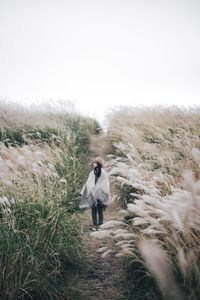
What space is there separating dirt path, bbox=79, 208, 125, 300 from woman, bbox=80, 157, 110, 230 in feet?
3.52

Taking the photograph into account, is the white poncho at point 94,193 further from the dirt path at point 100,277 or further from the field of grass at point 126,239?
the dirt path at point 100,277

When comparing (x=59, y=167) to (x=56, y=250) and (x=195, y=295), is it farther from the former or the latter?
(x=195, y=295)

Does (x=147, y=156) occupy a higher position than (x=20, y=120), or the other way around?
(x=20, y=120)

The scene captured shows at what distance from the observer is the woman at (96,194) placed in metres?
5.96

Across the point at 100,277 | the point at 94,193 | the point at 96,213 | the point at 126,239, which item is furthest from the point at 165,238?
the point at 94,193

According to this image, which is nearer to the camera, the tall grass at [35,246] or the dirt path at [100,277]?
the tall grass at [35,246]

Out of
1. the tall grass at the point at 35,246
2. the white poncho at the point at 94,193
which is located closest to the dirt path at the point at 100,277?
the tall grass at the point at 35,246

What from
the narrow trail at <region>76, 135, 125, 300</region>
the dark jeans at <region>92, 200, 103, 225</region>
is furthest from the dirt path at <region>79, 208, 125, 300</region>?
the dark jeans at <region>92, 200, 103, 225</region>

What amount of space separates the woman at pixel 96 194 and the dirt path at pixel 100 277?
1.07m

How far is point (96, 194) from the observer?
606 centimetres

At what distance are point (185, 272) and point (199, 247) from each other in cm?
35

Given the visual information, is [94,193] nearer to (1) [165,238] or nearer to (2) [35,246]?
(2) [35,246]

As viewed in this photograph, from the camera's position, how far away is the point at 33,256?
340 cm

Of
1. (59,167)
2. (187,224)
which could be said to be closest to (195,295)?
(187,224)
